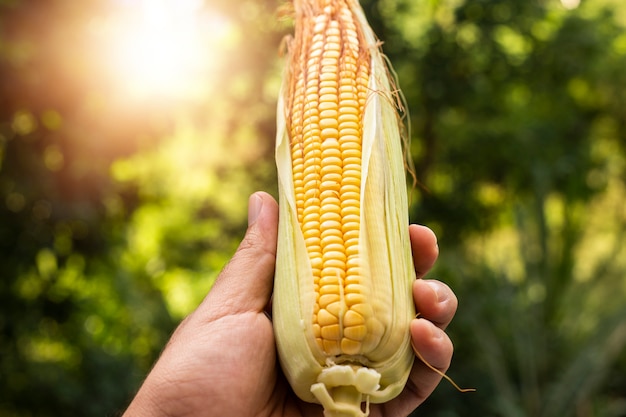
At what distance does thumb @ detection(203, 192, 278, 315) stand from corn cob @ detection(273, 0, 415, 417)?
14 cm

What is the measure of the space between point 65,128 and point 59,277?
3.69 ft

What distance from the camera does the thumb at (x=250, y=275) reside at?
1.95m

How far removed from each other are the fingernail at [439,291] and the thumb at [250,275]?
0.50 metres

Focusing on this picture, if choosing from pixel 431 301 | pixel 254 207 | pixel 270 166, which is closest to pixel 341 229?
pixel 431 301

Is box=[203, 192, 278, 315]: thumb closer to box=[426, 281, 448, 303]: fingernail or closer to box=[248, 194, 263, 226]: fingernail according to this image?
box=[248, 194, 263, 226]: fingernail

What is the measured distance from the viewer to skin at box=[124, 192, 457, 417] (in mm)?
1799

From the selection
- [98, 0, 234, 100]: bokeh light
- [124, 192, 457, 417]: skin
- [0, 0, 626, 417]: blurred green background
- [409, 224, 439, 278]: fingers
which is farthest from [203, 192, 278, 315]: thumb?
[98, 0, 234, 100]: bokeh light

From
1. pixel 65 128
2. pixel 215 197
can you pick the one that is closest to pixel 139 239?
pixel 215 197

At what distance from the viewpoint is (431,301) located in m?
1.84

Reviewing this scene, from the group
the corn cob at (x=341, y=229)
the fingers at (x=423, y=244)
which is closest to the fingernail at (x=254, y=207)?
the corn cob at (x=341, y=229)

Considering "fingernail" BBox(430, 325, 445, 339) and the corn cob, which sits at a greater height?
the corn cob

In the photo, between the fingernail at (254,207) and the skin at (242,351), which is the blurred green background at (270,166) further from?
the skin at (242,351)

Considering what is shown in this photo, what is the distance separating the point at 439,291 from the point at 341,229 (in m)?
0.37

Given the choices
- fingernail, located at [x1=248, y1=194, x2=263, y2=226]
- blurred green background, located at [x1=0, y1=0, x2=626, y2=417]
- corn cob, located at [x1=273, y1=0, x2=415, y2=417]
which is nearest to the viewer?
corn cob, located at [x1=273, y1=0, x2=415, y2=417]
